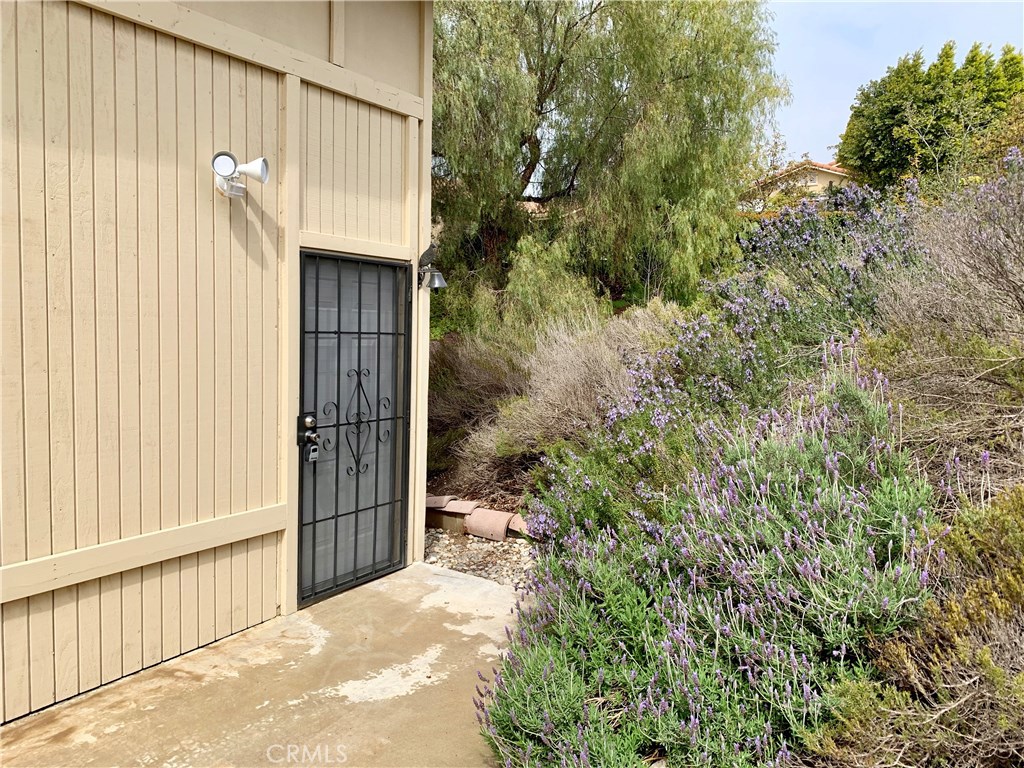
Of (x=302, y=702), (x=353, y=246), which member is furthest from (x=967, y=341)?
(x=302, y=702)

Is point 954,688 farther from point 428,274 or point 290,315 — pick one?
point 428,274

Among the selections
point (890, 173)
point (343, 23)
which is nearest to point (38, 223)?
point (343, 23)

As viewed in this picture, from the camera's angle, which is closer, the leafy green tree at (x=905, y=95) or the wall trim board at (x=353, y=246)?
the wall trim board at (x=353, y=246)

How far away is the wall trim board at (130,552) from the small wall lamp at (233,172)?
5.64 feet

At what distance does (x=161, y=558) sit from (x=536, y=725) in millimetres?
2126

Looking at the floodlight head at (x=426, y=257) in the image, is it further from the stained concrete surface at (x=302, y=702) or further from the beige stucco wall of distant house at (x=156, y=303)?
the stained concrete surface at (x=302, y=702)

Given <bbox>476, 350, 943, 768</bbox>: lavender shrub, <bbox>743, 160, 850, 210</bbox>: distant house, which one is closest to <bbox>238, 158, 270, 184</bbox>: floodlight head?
<bbox>476, 350, 943, 768</bbox>: lavender shrub

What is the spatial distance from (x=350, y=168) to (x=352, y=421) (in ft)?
5.20

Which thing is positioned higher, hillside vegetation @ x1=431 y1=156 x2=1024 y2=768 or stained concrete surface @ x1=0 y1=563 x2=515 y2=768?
hillside vegetation @ x1=431 y1=156 x2=1024 y2=768

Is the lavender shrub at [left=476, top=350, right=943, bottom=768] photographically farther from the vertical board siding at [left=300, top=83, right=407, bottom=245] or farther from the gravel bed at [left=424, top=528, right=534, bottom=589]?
the vertical board siding at [left=300, top=83, right=407, bottom=245]

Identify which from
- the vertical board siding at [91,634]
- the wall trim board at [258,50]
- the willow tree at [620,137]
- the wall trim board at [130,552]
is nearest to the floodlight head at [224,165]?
the wall trim board at [258,50]

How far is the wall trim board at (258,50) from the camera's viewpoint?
129 inches

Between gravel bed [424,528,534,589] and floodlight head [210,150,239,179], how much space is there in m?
3.00

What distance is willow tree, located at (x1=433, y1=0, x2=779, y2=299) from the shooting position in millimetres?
9180
